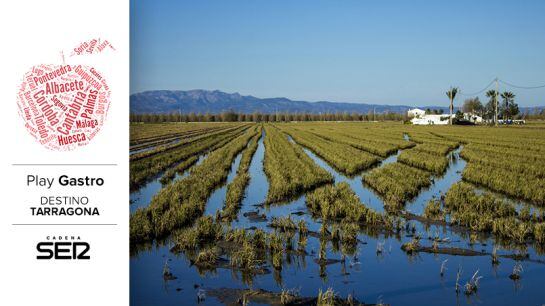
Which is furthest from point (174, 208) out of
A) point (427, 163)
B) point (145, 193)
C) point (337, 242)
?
point (427, 163)

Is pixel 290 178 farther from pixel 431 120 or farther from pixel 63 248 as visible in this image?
pixel 431 120

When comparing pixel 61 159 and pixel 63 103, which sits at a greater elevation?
pixel 63 103

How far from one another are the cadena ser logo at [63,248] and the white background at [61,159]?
4cm

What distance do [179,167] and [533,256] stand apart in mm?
11558

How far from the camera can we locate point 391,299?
17.2 feet

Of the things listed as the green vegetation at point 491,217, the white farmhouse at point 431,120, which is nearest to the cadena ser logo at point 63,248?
the green vegetation at point 491,217

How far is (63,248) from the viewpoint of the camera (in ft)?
11.6

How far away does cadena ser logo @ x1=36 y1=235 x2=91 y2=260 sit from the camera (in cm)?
344

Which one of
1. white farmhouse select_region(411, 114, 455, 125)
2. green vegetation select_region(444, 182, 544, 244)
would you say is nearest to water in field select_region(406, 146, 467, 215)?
green vegetation select_region(444, 182, 544, 244)

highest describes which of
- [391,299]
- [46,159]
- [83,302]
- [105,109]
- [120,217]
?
[105,109]

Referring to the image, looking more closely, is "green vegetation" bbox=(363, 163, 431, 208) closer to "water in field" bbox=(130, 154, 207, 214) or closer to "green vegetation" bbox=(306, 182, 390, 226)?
"green vegetation" bbox=(306, 182, 390, 226)

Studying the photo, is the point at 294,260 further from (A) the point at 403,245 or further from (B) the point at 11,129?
(B) the point at 11,129

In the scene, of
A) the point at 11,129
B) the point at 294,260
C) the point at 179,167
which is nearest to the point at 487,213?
the point at 294,260

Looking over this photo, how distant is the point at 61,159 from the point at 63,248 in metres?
0.64
